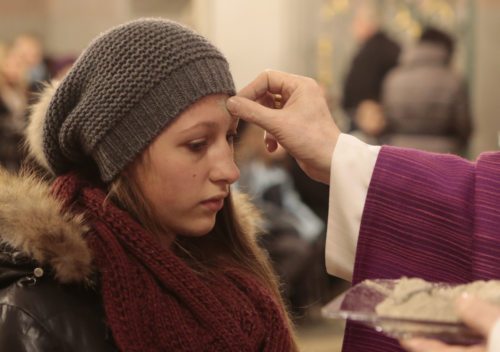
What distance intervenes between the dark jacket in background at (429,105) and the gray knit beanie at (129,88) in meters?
4.82

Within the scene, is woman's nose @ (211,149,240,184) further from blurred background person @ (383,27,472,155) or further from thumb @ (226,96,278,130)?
blurred background person @ (383,27,472,155)

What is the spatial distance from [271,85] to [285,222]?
4207 millimetres

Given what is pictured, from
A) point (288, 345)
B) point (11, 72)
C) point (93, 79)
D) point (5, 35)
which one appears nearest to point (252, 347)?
point (288, 345)

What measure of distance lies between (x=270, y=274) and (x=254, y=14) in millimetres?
6147

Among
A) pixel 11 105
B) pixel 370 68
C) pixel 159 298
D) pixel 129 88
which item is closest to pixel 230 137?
pixel 129 88

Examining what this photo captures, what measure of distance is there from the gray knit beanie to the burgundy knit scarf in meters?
0.10

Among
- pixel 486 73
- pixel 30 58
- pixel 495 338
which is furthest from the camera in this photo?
pixel 486 73

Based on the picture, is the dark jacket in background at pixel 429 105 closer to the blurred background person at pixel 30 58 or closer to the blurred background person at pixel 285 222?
the blurred background person at pixel 285 222

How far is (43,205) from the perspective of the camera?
191 cm

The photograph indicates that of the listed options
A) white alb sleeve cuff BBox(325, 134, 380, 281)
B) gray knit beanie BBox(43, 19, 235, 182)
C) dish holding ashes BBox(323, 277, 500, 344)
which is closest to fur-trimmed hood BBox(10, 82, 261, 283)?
gray knit beanie BBox(43, 19, 235, 182)

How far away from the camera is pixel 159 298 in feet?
6.24

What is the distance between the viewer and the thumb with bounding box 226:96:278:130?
1.94 meters

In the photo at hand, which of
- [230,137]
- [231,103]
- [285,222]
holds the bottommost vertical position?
[285,222]

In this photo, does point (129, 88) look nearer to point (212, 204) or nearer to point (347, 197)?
point (212, 204)
